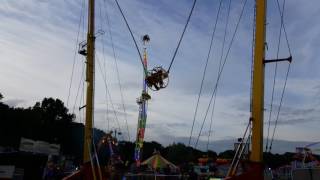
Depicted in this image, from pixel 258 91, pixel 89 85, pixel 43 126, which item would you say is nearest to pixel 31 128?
pixel 43 126

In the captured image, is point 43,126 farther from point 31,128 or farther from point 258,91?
point 258,91

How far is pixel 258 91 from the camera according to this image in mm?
10906

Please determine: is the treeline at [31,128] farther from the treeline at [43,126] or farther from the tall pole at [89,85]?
the tall pole at [89,85]

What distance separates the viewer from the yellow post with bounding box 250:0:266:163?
10.7 m

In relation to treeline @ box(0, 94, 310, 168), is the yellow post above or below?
below

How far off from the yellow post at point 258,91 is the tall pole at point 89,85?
881 cm

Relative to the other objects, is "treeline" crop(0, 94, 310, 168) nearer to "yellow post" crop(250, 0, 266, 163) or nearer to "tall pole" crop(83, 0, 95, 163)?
"tall pole" crop(83, 0, 95, 163)

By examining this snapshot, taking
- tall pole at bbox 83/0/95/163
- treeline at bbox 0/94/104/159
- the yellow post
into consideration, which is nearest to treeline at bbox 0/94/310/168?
treeline at bbox 0/94/104/159

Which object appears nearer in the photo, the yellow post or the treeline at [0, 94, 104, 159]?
the yellow post

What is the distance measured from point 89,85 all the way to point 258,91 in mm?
10996

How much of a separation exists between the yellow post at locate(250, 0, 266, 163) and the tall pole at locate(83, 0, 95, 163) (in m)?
8.81

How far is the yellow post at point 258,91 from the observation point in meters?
10.7

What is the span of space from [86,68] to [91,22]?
2.04m

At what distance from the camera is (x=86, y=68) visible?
2155 centimetres
